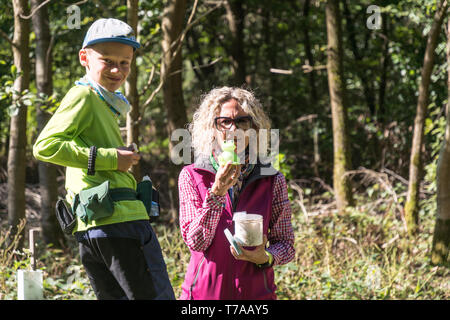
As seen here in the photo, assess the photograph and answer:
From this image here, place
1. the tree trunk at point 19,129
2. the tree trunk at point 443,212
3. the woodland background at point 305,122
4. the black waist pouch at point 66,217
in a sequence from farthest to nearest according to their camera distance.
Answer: the tree trunk at point 443,212
the tree trunk at point 19,129
the woodland background at point 305,122
the black waist pouch at point 66,217

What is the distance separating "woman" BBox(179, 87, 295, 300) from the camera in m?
2.34

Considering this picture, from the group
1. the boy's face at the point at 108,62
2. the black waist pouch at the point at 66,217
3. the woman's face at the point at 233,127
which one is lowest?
the black waist pouch at the point at 66,217

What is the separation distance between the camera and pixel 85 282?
473 cm

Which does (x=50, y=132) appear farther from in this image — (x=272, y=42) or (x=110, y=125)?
(x=272, y=42)

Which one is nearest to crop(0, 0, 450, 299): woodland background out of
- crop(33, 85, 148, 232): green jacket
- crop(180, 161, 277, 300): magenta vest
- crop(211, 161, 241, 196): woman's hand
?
crop(33, 85, 148, 232): green jacket

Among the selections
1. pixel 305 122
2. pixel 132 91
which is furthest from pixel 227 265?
pixel 305 122

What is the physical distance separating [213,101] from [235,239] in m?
0.64

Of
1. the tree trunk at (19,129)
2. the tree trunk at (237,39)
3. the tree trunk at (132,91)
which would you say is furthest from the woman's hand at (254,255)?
the tree trunk at (237,39)

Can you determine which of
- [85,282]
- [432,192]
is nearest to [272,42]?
[432,192]

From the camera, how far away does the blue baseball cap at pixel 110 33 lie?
2633mm

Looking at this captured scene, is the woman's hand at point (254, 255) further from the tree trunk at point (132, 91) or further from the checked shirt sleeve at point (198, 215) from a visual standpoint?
the tree trunk at point (132, 91)

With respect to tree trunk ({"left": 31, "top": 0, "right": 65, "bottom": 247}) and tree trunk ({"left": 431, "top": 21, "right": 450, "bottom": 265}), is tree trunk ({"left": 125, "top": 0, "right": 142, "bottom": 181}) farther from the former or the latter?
tree trunk ({"left": 431, "top": 21, "right": 450, "bottom": 265})

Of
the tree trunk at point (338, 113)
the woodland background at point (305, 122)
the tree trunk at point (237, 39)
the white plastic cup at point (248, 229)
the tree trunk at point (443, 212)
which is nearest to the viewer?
the white plastic cup at point (248, 229)

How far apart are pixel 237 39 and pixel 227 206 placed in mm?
8304
